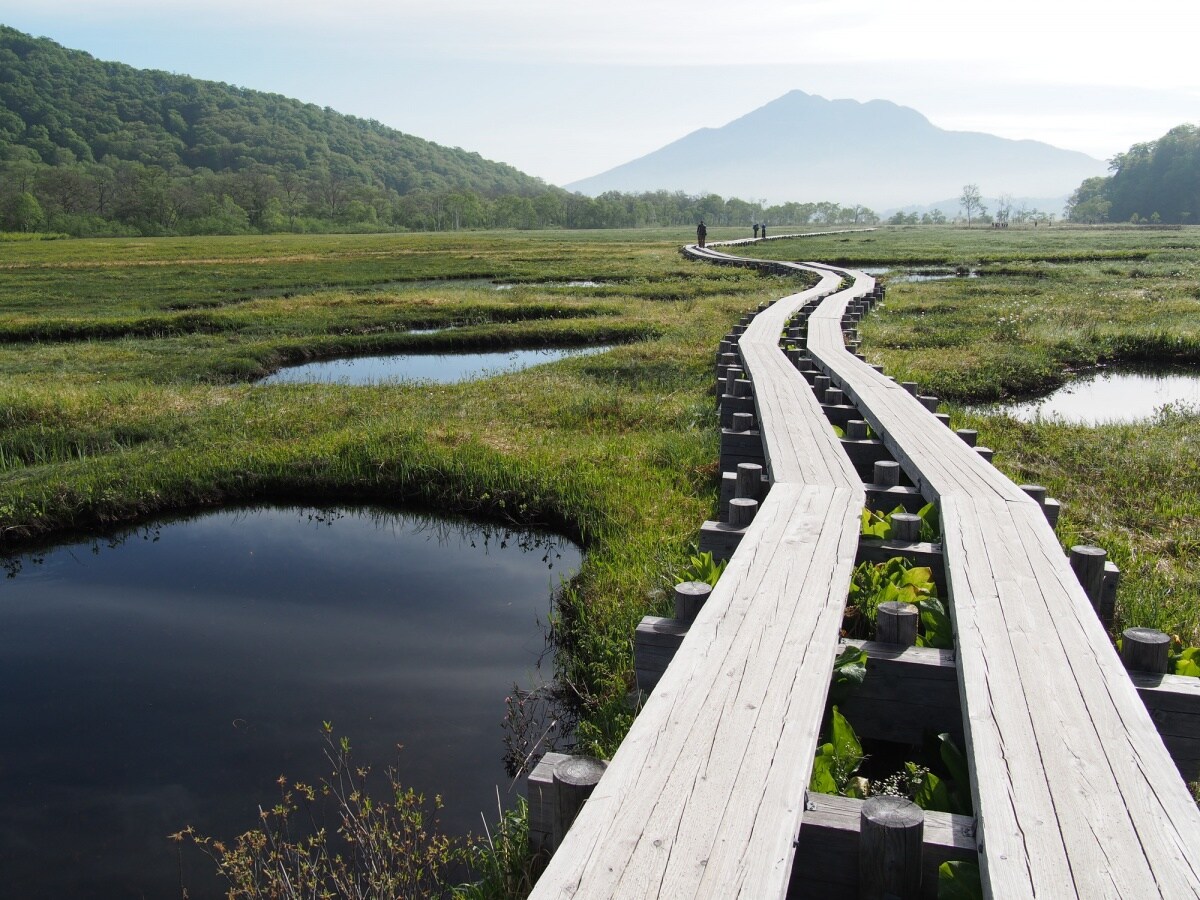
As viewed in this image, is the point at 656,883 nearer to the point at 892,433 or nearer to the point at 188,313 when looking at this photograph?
the point at 892,433

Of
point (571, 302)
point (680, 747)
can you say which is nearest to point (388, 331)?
point (571, 302)

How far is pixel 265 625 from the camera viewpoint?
6762 mm

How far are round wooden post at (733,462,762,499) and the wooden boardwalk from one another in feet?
2.58

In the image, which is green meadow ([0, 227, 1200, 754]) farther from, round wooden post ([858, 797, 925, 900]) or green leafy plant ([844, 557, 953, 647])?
round wooden post ([858, 797, 925, 900])

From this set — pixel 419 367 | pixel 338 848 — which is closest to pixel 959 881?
pixel 338 848

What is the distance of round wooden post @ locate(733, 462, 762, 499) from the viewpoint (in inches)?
238

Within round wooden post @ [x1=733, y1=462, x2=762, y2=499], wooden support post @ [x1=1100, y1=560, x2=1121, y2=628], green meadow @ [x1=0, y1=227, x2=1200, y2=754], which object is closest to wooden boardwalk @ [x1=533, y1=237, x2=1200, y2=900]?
wooden support post @ [x1=1100, y1=560, x2=1121, y2=628]

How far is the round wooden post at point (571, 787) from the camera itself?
2.85m

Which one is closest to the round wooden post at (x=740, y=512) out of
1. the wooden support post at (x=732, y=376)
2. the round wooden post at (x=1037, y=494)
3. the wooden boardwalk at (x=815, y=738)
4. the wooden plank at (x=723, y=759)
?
the wooden boardwalk at (x=815, y=738)

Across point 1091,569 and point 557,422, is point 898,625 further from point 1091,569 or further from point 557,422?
point 557,422

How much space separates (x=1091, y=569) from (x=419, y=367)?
48.0 feet

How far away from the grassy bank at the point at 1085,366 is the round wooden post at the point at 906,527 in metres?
1.22

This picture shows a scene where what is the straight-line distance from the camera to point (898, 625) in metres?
Answer: 3.96

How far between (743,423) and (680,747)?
557 cm
